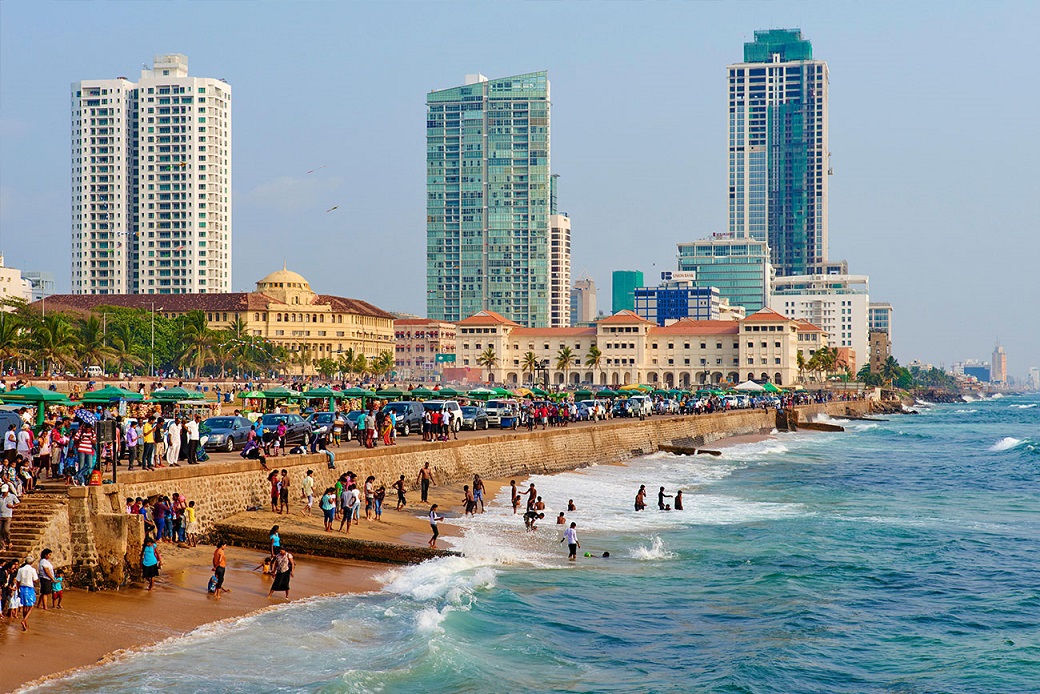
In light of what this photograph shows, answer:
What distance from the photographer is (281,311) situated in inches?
5969

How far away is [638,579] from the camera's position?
25625mm

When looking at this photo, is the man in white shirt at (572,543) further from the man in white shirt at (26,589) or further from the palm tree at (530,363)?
the palm tree at (530,363)

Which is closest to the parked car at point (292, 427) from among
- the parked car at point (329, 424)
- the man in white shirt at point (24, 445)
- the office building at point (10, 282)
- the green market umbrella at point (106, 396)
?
the parked car at point (329, 424)

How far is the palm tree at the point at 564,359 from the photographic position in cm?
17412

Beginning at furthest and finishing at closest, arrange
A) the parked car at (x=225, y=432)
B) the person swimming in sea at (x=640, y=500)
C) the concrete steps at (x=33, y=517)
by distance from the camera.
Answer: the person swimming in sea at (x=640, y=500) < the parked car at (x=225, y=432) < the concrete steps at (x=33, y=517)

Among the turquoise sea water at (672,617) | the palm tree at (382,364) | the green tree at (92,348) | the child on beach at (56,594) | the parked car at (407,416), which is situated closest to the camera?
the turquoise sea water at (672,617)

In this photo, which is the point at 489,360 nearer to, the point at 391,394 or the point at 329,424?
the point at 391,394

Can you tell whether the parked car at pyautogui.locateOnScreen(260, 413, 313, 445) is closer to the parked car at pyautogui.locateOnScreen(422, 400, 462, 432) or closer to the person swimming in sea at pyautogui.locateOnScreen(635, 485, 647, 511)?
the parked car at pyautogui.locateOnScreen(422, 400, 462, 432)

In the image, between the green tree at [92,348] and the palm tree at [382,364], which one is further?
the palm tree at [382,364]

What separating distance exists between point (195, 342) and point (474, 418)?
227 feet

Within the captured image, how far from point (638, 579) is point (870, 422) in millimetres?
109653

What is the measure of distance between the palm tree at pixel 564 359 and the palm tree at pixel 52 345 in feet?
326

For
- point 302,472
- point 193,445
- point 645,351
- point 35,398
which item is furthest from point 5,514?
point 645,351

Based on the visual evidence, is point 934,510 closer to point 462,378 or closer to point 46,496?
point 46,496
